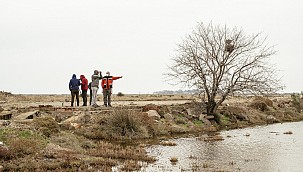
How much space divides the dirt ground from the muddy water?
1.06 m

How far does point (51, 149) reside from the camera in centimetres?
1345

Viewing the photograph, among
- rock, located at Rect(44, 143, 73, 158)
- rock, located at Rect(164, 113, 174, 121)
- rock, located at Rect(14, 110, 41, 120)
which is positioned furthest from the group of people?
rock, located at Rect(44, 143, 73, 158)

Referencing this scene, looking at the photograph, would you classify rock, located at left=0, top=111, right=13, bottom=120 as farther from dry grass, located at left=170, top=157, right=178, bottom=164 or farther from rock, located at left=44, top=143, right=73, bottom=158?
dry grass, located at left=170, top=157, right=178, bottom=164

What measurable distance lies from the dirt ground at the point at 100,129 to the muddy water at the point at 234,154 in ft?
3.48

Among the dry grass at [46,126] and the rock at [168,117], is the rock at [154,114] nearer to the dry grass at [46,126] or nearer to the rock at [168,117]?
the rock at [168,117]

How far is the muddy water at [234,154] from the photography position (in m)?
12.9

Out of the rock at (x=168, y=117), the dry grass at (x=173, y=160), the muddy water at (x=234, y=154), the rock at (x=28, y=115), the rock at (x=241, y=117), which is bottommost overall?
the muddy water at (x=234, y=154)

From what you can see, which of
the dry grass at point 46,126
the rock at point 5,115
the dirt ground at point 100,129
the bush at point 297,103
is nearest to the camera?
the dirt ground at point 100,129

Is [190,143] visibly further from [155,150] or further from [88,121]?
[88,121]

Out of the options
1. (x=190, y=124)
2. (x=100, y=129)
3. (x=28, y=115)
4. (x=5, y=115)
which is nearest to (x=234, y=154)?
(x=100, y=129)

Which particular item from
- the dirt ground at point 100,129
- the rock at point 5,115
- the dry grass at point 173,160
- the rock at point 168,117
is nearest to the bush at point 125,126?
the dirt ground at point 100,129

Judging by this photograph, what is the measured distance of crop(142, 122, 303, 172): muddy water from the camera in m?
12.9

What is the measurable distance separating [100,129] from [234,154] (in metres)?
A: 8.73

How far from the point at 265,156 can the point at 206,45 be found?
1532 centimetres
